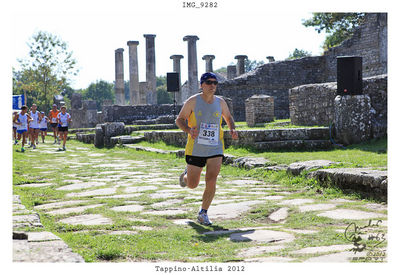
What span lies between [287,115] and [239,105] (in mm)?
2325

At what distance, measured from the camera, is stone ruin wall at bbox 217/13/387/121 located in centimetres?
2211

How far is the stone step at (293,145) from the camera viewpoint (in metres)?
10.6

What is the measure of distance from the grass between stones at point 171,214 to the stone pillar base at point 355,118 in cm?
74

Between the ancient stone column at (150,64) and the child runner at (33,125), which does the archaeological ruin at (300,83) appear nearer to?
the ancient stone column at (150,64)

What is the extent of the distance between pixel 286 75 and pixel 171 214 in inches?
787

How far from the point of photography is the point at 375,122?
35.0ft

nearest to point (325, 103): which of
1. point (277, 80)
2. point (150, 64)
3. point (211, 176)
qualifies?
point (211, 176)

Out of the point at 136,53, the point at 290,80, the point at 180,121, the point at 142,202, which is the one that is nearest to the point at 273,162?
the point at 142,202

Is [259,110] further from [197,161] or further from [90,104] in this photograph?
Answer: [90,104]

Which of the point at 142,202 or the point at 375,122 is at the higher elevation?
the point at 375,122

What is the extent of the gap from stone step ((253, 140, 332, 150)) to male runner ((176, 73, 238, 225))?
5.97 metres

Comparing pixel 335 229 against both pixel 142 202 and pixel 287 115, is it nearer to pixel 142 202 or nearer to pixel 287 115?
pixel 142 202

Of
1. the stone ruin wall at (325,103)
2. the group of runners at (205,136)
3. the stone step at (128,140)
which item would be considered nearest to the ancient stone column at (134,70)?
the stone step at (128,140)

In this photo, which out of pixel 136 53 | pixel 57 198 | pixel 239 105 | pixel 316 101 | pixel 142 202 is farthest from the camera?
pixel 136 53
